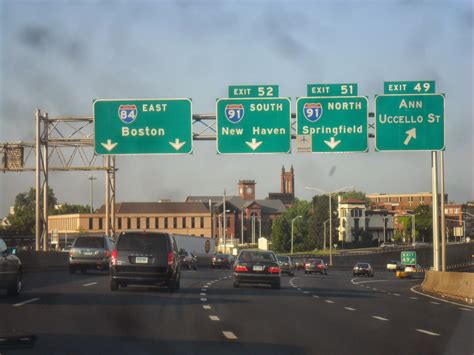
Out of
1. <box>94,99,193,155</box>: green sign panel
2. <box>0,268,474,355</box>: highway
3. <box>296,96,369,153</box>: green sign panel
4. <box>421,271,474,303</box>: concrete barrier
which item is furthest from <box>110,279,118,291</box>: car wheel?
<box>296,96,369,153</box>: green sign panel

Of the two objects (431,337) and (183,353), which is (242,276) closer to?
(431,337)

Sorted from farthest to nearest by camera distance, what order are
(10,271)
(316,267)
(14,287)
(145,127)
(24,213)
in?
(24,213), (316,267), (145,127), (14,287), (10,271)

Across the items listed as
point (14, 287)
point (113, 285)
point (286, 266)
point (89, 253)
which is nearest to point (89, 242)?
point (89, 253)

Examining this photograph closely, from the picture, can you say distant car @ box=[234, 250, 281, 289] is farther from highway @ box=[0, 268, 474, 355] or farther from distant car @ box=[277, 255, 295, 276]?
distant car @ box=[277, 255, 295, 276]

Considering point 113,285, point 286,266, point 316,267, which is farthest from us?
point 316,267

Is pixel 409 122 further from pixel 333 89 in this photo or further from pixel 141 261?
pixel 141 261

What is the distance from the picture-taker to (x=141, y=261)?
27.9 metres

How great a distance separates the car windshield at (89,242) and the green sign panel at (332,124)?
38.4 ft

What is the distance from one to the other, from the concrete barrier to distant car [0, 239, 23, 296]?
14.0 meters

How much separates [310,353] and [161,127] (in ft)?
82.2

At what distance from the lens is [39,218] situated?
155 feet

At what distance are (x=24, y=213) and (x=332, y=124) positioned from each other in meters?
131

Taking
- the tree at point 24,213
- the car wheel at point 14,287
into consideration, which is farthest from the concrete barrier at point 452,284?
the tree at point 24,213

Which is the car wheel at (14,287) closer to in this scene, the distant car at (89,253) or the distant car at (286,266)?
the distant car at (89,253)
